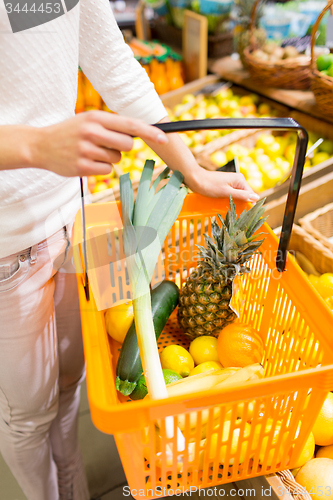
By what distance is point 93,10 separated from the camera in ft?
2.63

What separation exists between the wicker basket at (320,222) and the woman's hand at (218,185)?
1.82ft

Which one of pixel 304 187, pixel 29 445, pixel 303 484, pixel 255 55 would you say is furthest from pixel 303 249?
pixel 255 55

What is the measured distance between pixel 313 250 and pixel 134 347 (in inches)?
31.4

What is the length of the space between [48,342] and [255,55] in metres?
2.00

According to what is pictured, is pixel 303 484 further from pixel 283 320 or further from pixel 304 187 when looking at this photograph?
pixel 304 187

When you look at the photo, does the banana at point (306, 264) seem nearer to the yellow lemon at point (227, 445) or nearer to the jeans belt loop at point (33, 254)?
the yellow lemon at point (227, 445)

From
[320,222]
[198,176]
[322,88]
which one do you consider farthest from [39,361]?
[322,88]

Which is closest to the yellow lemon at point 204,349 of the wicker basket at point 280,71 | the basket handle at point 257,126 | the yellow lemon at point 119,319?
the yellow lemon at point 119,319

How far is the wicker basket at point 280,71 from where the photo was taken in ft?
6.53

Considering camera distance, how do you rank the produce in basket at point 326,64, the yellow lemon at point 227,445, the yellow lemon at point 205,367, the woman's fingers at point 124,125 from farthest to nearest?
1. the produce in basket at point 326,64
2. the yellow lemon at point 205,367
3. the yellow lemon at point 227,445
4. the woman's fingers at point 124,125

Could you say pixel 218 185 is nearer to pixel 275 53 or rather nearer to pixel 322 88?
pixel 322 88

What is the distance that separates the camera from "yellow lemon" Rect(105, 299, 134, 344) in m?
0.98

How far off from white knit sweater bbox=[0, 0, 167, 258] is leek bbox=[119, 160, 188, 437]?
0.16 metres

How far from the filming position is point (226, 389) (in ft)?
1.87
